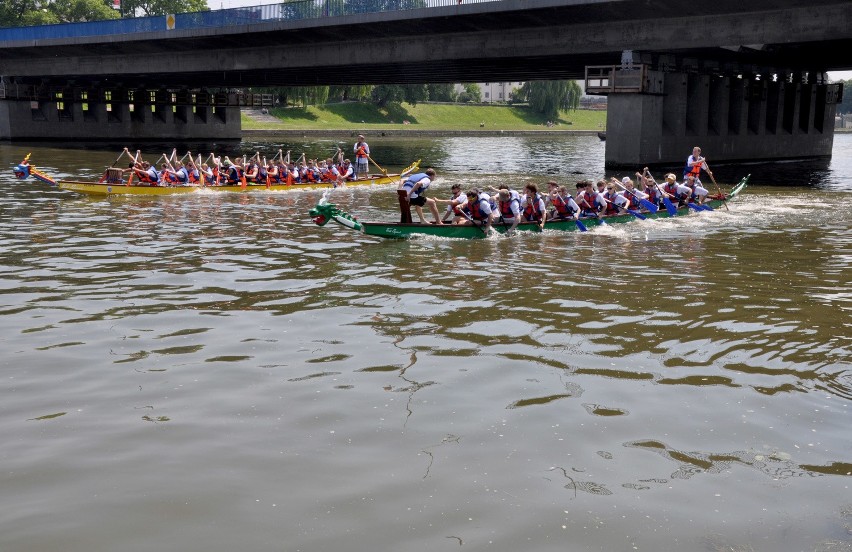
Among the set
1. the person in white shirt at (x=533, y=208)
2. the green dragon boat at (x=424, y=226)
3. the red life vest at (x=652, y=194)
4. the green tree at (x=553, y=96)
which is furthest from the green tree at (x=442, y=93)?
the person in white shirt at (x=533, y=208)

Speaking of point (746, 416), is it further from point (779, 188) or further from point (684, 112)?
point (684, 112)

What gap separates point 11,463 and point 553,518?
4905 millimetres

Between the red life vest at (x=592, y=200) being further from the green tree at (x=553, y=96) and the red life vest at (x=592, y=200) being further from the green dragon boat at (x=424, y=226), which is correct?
the green tree at (x=553, y=96)

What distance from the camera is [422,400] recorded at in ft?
30.8

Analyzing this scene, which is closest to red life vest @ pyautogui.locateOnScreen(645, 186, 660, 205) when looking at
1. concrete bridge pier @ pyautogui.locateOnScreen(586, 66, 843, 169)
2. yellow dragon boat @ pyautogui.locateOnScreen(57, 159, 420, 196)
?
yellow dragon boat @ pyautogui.locateOnScreen(57, 159, 420, 196)

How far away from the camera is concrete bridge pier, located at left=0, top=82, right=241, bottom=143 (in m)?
66.8

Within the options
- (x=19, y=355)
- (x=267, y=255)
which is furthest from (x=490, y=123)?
(x=19, y=355)

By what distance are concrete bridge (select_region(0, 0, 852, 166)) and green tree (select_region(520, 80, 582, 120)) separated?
6820 cm

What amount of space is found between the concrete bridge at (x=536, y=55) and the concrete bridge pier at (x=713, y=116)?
105 millimetres

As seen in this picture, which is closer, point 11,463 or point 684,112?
point 11,463

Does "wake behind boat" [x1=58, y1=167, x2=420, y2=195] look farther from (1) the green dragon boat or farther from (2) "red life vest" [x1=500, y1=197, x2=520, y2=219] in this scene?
(2) "red life vest" [x1=500, y1=197, x2=520, y2=219]

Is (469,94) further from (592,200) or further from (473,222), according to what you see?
(473,222)

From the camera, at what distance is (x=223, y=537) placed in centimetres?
639

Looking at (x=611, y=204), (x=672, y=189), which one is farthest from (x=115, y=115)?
(x=611, y=204)
